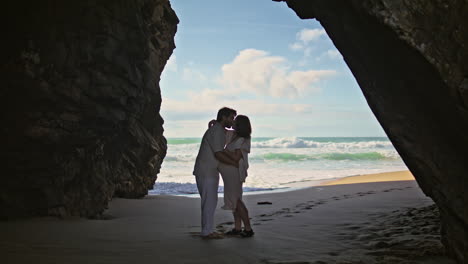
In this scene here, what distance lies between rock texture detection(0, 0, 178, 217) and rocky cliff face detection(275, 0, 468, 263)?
12.5ft

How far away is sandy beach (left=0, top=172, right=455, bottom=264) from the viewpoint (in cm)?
477

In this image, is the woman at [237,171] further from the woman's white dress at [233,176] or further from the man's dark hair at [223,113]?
the man's dark hair at [223,113]

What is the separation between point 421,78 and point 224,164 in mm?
3244

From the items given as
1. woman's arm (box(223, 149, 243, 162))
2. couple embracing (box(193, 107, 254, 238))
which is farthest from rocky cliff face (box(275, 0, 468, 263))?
woman's arm (box(223, 149, 243, 162))

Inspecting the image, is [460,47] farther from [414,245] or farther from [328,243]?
[328,243]

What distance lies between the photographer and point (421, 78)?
13.4 feet

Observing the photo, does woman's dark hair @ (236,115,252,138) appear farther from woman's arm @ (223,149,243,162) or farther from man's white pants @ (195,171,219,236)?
man's white pants @ (195,171,219,236)

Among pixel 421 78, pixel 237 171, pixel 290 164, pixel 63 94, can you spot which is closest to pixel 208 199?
pixel 237 171

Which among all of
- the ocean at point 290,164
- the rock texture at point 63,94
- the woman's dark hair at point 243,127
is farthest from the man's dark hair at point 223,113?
the ocean at point 290,164

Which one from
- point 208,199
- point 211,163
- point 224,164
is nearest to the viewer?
point 208,199

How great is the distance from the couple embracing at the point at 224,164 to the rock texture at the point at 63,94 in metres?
2.33

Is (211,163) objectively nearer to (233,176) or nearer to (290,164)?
(233,176)

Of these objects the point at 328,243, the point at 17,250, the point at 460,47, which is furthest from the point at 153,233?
the point at 460,47

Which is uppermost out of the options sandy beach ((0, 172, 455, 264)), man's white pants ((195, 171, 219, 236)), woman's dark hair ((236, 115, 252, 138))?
woman's dark hair ((236, 115, 252, 138))
